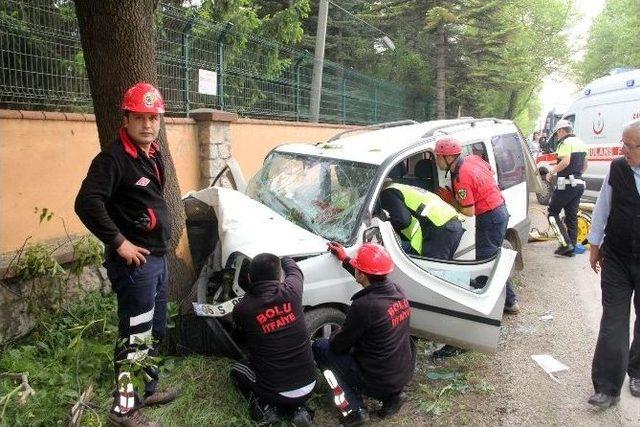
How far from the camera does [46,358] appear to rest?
3.68 m

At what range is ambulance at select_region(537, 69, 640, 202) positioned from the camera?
9.91 m

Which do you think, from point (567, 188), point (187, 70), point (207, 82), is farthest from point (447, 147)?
point (207, 82)

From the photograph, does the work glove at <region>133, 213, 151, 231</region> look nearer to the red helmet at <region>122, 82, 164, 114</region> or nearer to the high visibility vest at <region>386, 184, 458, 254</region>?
the red helmet at <region>122, 82, 164, 114</region>

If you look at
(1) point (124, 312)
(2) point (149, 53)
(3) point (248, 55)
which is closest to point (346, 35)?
(3) point (248, 55)

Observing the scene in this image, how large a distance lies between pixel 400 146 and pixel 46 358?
10.4 ft

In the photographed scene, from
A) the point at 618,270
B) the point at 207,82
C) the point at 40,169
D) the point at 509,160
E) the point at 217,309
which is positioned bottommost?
the point at 217,309

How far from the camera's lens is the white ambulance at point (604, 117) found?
991 centimetres

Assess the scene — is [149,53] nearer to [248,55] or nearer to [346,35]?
[248,55]

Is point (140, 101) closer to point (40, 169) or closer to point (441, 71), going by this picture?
point (40, 169)

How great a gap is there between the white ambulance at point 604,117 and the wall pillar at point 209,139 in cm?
714

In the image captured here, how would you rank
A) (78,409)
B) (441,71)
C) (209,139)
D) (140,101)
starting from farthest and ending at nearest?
(441,71)
(209,139)
(78,409)
(140,101)

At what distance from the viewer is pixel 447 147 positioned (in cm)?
471

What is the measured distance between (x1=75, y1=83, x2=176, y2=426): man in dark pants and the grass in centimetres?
36

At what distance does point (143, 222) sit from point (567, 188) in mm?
6089
